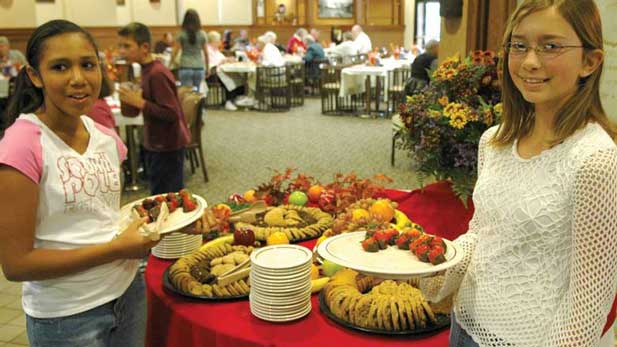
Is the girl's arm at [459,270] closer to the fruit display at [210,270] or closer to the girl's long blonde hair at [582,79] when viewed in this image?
the girl's long blonde hair at [582,79]

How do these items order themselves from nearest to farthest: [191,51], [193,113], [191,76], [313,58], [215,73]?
[193,113] < [191,51] < [191,76] < [215,73] < [313,58]

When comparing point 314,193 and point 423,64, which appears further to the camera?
point 423,64

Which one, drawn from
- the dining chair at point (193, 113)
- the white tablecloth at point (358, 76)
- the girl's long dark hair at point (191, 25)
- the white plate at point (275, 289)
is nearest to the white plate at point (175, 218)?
the white plate at point (275, 289)

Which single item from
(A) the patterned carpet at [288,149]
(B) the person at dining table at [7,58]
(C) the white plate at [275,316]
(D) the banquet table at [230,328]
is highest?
(B) the person at dining table at [7,58]

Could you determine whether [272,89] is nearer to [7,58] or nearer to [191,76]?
[191,76]

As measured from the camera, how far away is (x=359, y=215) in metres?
2.23

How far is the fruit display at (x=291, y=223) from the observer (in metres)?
2.25

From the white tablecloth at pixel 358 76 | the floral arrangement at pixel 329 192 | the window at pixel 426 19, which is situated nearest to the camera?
the floral arrangement at pixel 329 192

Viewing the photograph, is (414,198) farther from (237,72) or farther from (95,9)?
(95,9)

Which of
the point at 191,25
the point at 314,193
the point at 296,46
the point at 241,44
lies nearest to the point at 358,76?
the point at 191,25

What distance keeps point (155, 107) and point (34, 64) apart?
2075 millimetres

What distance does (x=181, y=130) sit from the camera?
368cm

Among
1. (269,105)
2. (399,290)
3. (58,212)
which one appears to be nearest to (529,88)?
(399,290)

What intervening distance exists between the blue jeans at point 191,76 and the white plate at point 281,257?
744 cm
